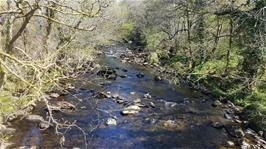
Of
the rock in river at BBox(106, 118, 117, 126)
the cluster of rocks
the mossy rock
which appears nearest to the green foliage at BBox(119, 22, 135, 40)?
the cluster of rocks

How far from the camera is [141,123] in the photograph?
771 inches

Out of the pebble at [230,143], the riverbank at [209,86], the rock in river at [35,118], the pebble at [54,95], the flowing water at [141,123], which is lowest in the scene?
the riverbank at [209,86]

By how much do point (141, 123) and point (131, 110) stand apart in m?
1.93

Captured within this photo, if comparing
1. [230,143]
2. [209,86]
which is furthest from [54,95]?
[209,86]

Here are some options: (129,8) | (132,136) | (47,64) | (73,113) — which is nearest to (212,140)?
(132,136)

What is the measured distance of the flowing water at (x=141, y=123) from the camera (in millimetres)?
16812

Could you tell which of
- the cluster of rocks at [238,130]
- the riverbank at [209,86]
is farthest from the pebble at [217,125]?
the riverbank at [209,86]

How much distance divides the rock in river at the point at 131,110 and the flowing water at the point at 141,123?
0.32 metres

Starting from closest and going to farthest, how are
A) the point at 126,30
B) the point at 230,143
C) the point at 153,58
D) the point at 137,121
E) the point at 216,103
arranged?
the point at 230,143, the point at 137,121, the point at 216,103, the point at 153,58, the point at 126,30

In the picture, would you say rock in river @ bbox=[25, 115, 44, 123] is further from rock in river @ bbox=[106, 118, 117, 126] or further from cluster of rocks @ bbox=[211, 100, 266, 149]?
cluster of rocks @ bbox=[211, 100, 266, 149]

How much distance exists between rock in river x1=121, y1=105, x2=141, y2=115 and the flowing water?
1.04 feet

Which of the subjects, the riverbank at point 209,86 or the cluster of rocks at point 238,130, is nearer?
the cluster of rocks at point 238,130

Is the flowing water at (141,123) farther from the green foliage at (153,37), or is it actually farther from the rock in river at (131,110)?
the green foliage at (153,37)

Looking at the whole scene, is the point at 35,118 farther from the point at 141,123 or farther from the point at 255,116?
the point at 255,116
